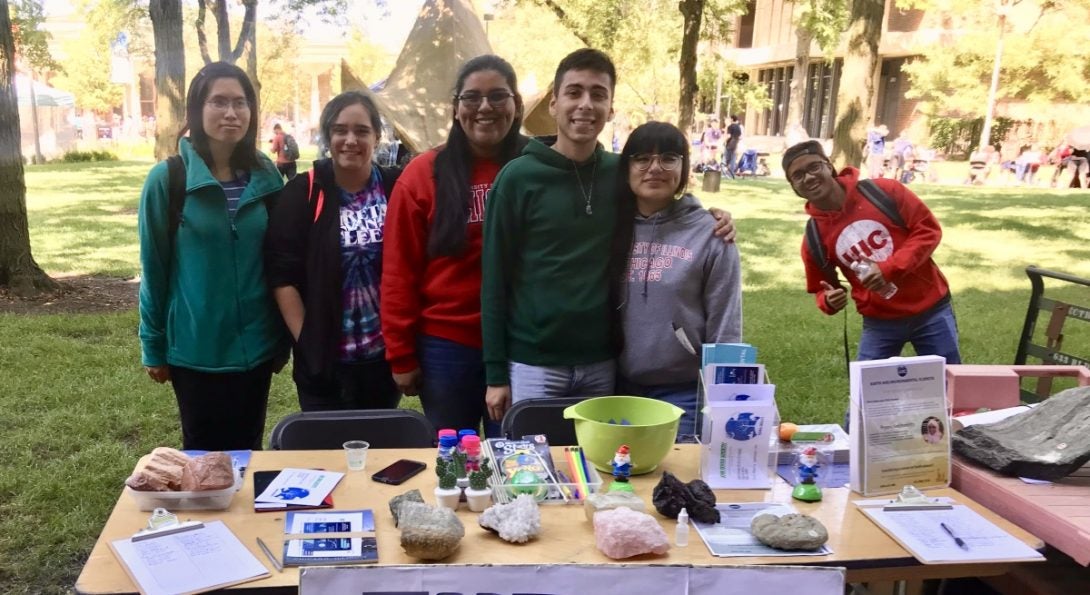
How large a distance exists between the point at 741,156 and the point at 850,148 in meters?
14.8

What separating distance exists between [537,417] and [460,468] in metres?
0.54

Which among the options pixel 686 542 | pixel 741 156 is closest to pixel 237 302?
pixel 686 542

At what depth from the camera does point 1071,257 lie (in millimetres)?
9648

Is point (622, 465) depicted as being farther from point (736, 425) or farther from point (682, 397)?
point (682, 397)

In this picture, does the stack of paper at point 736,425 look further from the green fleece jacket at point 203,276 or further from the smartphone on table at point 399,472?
the green fleece jacket at point 203,276

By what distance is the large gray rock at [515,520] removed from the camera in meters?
1.65

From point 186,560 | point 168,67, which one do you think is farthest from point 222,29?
point 186,560

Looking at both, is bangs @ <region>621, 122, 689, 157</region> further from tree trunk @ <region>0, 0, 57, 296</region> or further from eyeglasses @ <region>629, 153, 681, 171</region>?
tree trunk @ <region>0, 0, 57, 296</region>

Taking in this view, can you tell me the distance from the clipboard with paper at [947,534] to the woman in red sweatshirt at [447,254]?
4.16 ft

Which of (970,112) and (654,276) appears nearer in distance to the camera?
(654,276)

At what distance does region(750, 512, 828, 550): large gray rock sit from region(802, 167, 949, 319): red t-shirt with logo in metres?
1.77

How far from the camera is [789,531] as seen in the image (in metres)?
1.66

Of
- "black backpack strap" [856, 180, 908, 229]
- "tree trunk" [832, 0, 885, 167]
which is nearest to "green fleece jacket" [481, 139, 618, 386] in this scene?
"black backpack strap" [856, 180, 908, 229]

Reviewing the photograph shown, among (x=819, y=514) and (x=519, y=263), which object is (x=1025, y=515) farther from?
(x=519, y=263)
